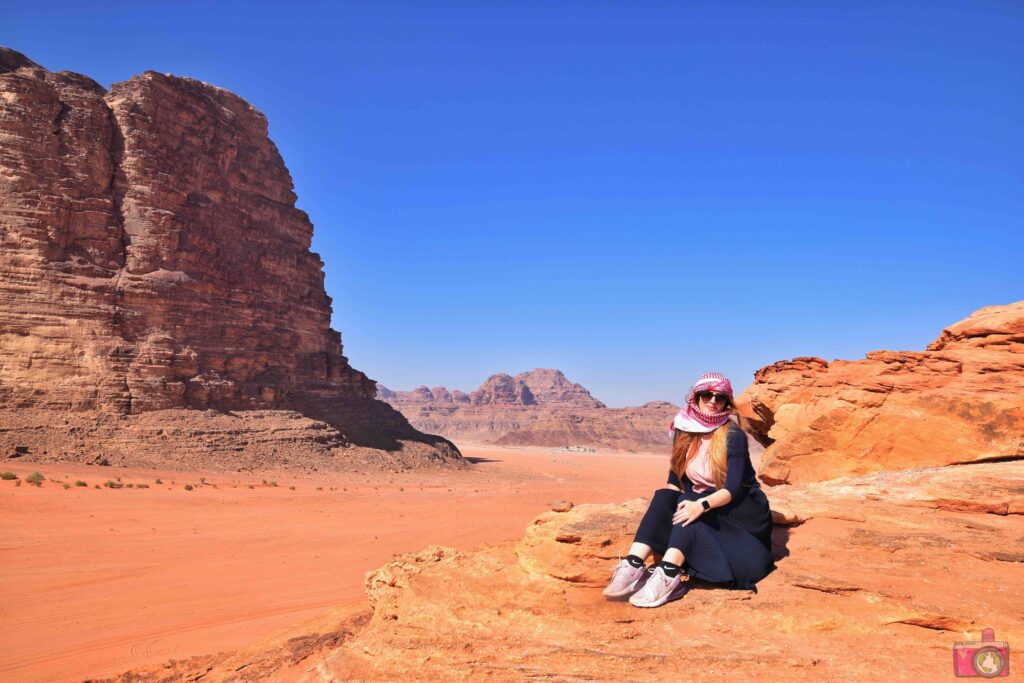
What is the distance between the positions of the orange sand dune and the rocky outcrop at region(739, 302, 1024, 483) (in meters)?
6.60

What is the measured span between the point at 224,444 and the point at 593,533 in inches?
1221

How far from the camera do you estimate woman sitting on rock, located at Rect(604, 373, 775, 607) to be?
465 centimetres

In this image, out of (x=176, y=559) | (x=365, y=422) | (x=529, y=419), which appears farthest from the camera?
(x=529, y=419)

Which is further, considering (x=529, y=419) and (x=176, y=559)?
(x=529, y=419)

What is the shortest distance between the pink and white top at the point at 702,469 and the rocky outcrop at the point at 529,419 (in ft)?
304

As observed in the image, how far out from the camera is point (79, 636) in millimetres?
6879

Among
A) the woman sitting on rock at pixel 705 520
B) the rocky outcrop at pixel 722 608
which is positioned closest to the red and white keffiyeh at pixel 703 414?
the woman sitting on rock at pixel 705 520

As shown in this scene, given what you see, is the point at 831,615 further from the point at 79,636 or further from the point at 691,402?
the point at 79,636

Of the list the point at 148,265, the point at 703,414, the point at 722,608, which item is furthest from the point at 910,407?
the point at 148,265

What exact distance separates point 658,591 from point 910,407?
18.2 ft

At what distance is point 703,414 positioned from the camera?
5211 mm

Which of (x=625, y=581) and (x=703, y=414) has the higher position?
(x=703, y=414)

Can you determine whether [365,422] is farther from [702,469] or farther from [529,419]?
[529,419]

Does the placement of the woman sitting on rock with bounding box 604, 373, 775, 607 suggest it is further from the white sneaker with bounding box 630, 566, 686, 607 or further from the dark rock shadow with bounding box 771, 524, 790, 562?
the dark rock shadow with bounding box 771, 524, 790, 562
